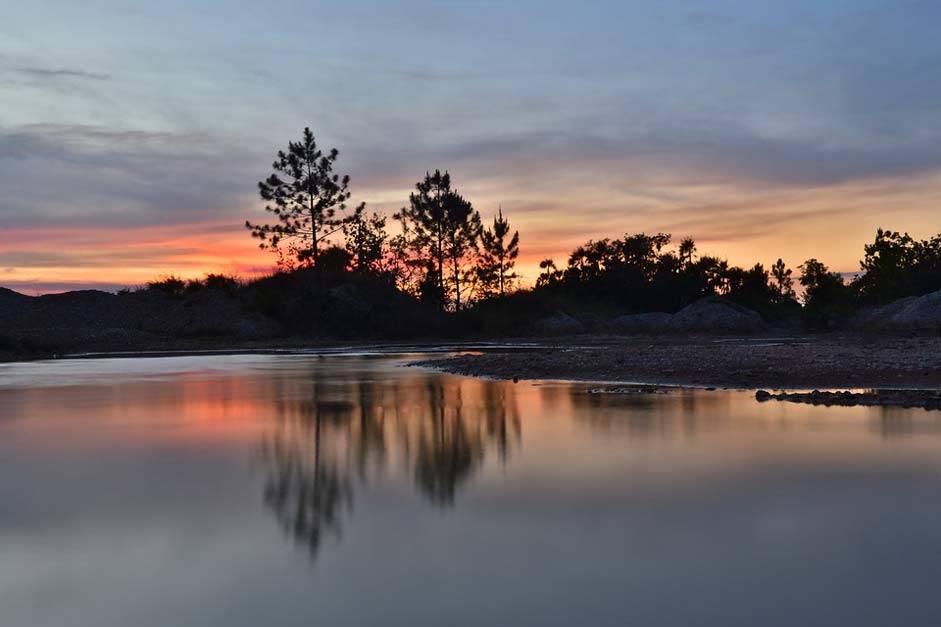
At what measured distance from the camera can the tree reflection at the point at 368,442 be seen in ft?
33.5

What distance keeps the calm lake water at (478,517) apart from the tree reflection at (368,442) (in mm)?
71

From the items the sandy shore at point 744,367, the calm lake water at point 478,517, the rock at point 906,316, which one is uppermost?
the rock at point 906,316

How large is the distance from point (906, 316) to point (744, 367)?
37459 millimetres

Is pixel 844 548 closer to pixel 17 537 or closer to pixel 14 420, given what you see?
pixel 17 537

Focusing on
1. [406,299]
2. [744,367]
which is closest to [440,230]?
[406,299]

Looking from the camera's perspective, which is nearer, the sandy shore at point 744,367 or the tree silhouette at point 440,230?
the sandy shore at point 744,367

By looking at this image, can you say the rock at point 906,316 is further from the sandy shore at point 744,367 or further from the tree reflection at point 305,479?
the tree reflection at point 305,479

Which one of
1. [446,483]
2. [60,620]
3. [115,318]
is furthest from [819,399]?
[115,318]

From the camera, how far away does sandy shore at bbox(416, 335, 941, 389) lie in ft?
73.3

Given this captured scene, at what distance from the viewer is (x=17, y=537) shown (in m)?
8.70

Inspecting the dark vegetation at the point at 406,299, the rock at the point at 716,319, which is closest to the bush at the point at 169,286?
the dark vegetation at the point at 406,299

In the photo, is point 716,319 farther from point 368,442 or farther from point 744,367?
point 368,442

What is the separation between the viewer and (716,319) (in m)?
63.0

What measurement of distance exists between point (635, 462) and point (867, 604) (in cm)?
575
